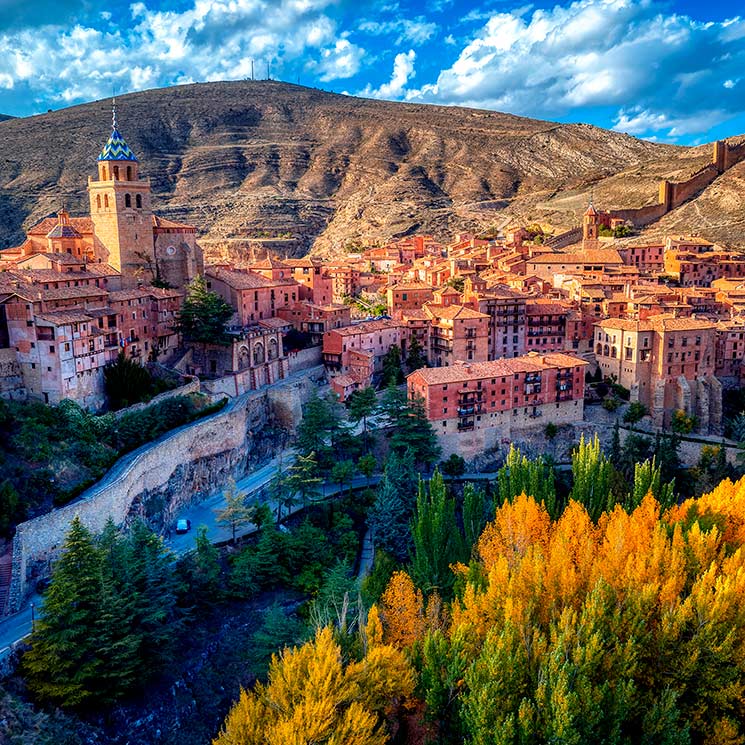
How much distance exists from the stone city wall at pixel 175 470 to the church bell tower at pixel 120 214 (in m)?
8.65

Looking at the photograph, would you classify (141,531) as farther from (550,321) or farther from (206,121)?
(206,121)

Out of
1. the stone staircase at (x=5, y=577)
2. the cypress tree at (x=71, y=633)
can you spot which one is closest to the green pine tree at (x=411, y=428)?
the cypress tree at (x=71, y=633)

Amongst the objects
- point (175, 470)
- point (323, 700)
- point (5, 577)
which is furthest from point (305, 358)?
point (323, 700)

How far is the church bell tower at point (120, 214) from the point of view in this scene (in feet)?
115

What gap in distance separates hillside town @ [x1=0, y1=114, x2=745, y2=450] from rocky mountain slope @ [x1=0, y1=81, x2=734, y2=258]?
28002mm

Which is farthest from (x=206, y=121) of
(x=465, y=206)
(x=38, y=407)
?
(x=38, y=407)

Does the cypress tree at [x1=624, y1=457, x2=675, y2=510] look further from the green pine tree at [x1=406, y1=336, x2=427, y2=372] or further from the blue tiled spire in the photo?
the blue tiled spire

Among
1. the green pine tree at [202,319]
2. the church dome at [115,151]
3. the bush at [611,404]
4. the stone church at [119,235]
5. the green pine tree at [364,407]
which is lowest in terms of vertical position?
the bush at [611,404]

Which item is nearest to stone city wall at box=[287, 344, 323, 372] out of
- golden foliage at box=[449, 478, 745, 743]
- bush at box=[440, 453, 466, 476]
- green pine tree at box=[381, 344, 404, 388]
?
green pine tree at box=[381, 344, 404, 388]

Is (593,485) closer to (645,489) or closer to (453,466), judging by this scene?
(645,489)

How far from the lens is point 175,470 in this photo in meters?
27.9

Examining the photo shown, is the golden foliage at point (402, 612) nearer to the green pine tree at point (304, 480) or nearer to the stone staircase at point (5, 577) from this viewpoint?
the green pine tree at point (304, 480)

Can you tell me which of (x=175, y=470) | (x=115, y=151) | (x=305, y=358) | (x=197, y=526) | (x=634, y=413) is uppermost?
(x=115, y=151)

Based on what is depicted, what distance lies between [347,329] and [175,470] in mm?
13234
